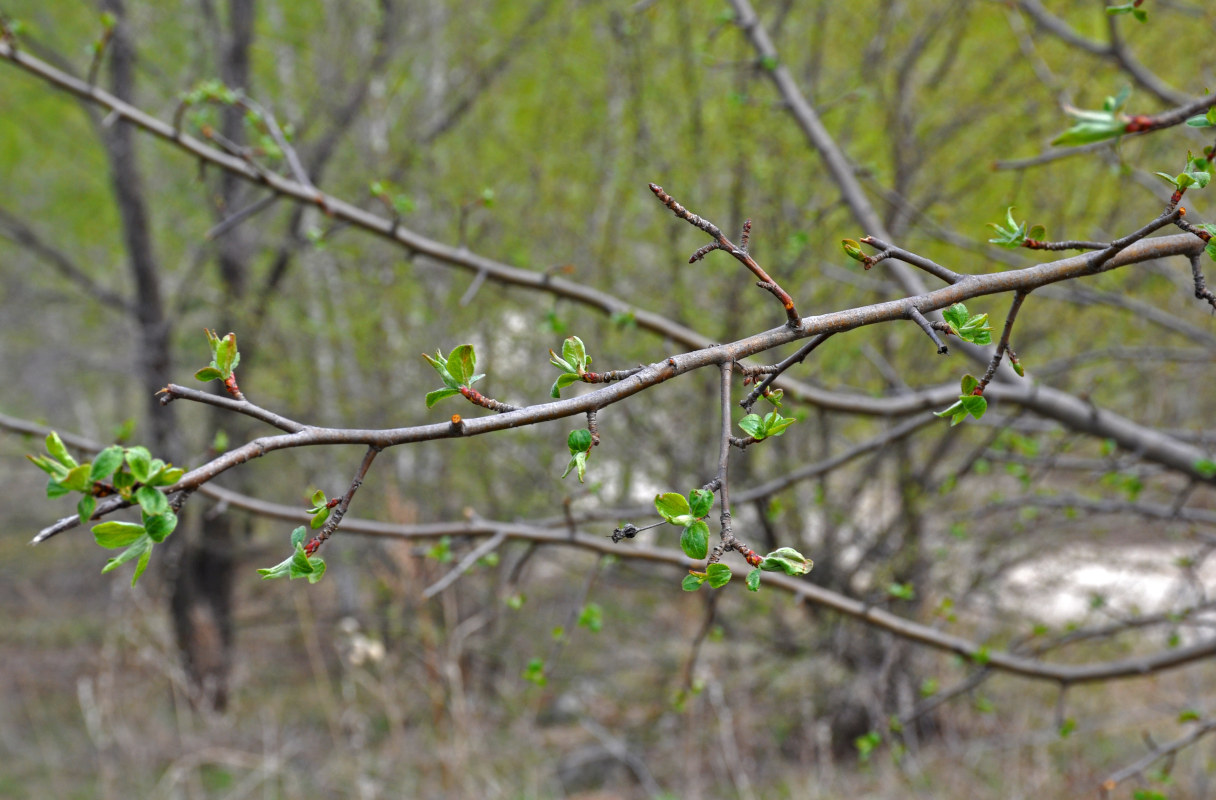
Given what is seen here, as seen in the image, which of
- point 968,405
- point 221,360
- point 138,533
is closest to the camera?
point 138,533

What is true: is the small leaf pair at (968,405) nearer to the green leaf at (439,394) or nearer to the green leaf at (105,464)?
the green leaf at (439,394)

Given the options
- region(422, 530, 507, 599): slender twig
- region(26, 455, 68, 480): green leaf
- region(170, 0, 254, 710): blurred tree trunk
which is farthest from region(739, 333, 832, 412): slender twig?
region(170, 0, 254, 710): blurred tree trunk

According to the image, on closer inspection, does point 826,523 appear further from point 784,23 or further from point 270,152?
point 270,152

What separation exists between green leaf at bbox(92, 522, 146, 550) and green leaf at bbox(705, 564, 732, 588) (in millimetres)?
526

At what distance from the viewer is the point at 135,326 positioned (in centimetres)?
703

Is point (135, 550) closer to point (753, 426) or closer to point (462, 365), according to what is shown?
point (462, 365)

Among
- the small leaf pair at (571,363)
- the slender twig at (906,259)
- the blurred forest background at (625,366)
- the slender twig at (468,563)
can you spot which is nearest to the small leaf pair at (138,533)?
the small leaf pair at (571,363)

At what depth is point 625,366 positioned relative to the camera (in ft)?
17.1

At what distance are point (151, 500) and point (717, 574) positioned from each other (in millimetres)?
521

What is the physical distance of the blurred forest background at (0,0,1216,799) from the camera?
4.71 metres

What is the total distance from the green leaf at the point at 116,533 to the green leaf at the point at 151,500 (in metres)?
0.03

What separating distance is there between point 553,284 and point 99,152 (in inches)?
338

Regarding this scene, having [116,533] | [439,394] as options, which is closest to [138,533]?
[116,533]

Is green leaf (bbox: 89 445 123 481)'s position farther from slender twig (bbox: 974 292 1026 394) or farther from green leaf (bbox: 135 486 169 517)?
slender twig (bbox: 974 292 1026 394)
